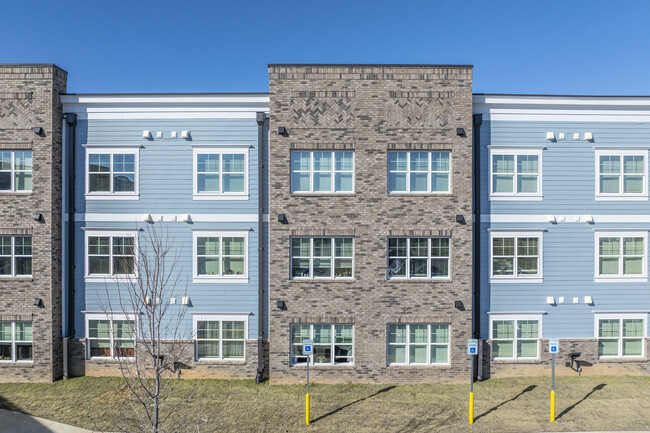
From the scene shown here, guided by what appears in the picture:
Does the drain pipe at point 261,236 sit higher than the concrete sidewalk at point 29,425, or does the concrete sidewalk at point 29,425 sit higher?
the drain pipe at point 261,236

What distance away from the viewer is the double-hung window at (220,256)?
1412 cm

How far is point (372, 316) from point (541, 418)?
5792 mm

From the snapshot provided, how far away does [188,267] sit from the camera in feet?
46.3

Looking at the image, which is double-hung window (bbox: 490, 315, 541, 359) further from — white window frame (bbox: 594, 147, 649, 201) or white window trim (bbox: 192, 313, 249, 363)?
white window trim (bbox: 192, 313, 249, 363)

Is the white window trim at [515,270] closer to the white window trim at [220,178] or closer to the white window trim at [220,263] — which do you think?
the white window trim at [220,263]

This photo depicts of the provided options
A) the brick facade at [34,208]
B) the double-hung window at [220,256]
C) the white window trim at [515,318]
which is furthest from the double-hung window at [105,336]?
the white window trim at [515,318]

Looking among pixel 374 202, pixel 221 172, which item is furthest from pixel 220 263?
pixel 374 202

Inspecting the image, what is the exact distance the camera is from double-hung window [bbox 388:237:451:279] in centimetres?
1384

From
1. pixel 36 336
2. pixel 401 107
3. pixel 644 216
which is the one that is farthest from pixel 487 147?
pixel 36 336

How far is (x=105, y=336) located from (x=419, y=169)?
43.1 ft

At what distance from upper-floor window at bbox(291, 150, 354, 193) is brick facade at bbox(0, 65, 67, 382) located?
8.82 m

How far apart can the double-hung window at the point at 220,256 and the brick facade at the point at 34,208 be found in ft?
17.0

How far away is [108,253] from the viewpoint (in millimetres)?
14203

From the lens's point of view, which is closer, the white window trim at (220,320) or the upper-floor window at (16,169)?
the upper-floor window at (16,169)
